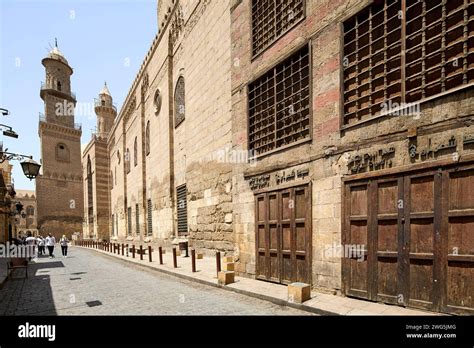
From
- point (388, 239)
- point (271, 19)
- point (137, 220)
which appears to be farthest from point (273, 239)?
point (137, 220)

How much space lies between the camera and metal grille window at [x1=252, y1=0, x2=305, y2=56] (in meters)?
6.94

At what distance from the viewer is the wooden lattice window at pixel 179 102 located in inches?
607

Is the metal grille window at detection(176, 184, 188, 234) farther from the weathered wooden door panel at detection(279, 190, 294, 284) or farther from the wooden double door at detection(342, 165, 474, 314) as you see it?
the wooden double door at detection(342, 165, 474, 314)

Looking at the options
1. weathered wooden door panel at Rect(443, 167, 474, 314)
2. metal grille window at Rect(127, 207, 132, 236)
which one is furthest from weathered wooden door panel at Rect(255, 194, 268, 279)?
metal grille window at Rect(127, 207, 132, 236)

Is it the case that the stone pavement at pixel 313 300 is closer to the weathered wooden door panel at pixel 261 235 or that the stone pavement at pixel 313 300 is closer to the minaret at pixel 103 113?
the weathered wooden door panel at pixel 261 235

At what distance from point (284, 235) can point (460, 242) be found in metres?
3.61

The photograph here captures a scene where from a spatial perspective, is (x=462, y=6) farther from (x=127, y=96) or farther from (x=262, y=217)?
(x=127, y=96)

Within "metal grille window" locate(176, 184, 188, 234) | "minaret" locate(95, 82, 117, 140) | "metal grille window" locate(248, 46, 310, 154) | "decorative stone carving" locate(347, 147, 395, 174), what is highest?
"minaret" locate(95, 82, 117, 140)

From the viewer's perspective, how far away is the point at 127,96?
25594 millimetres

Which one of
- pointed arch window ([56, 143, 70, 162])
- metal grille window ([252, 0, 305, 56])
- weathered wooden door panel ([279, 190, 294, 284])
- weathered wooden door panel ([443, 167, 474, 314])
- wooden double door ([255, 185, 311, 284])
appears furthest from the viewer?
pointed arch window ([56, 143, 70, 162])

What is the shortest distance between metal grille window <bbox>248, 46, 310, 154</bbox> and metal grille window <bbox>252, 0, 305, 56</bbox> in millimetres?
892

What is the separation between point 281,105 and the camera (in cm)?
746

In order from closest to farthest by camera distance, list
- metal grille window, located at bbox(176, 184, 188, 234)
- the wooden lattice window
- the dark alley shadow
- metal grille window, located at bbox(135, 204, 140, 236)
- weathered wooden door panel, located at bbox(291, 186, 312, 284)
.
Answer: the dark alley shadow < weathered wooden door panel, located at bbox(291, 186, 312, 284) < metal grille window, located at bbox(176, 184, 188, 234) < the wooden lattice window < metal grille window, located at bbox(135, 204, 140, 236)

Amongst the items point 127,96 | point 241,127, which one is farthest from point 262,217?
point 127,96
